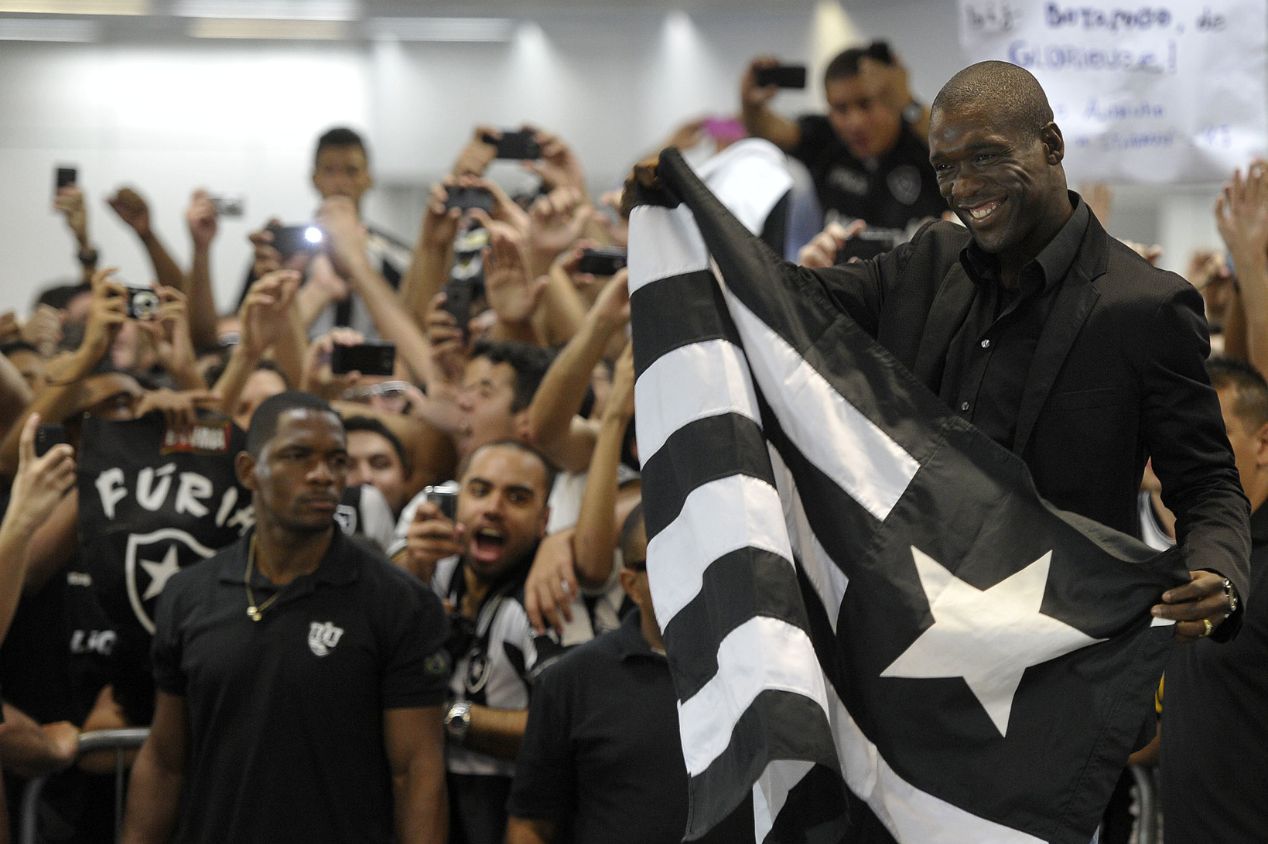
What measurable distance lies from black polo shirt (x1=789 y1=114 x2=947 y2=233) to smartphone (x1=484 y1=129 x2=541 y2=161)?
1202 mm

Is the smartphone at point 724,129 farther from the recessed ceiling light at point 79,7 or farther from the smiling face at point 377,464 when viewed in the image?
the recessed ceiling light at point 79,7

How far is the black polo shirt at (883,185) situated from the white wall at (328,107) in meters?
2.61

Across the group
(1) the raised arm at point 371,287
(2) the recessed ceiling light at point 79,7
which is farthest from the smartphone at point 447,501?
(2) the recessed ceiling light at point 79,7

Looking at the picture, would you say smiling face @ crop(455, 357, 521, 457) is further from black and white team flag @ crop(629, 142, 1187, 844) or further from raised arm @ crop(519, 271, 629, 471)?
black and white team flag @ crop(629, 142, 1187, 844)

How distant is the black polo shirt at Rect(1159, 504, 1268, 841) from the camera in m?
3.50

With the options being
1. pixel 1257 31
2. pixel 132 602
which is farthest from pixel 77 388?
pixel 1257 31

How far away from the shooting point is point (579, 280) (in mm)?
5691

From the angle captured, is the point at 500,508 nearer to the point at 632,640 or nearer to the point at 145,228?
the point at 632,640

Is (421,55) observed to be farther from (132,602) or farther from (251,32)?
(132,602)

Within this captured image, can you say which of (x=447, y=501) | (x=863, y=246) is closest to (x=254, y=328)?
(x=447, y=501)

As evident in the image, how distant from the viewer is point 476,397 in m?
5.24

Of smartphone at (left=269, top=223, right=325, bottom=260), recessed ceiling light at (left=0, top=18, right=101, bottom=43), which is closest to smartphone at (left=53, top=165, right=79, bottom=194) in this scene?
smartphone at (left=269, top=223, right=325, bottom=260)

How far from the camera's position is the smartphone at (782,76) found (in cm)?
645

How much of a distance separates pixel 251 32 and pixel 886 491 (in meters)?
7.97
